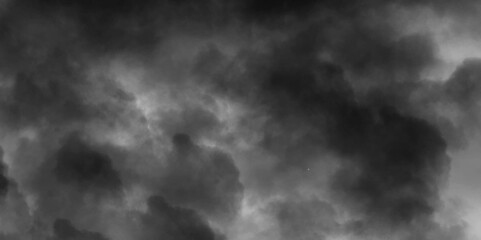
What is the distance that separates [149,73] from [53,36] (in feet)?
60.1

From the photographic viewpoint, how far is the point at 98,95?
90.9m

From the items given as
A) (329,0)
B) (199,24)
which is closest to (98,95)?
(199,24)

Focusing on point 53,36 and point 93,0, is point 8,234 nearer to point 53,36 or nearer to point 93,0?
point 53,36

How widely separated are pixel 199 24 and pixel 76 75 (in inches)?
927

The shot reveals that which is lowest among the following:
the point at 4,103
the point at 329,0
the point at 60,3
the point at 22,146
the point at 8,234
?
the point at 8,234

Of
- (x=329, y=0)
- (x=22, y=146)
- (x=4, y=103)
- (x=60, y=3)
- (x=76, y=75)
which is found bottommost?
(x=22, y=146)

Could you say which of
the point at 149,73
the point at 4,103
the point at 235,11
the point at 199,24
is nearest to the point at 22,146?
the point at 4,103

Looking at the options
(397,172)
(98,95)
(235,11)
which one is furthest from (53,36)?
(397,172)

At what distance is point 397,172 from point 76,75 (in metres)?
58.5

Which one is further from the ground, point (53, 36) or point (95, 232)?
point (53, 36)

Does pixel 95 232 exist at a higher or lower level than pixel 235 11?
lower

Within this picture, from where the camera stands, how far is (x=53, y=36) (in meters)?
91.3

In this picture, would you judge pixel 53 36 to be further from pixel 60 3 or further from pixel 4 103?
pixel 4 103

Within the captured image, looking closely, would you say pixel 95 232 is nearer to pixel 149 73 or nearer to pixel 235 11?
pixel 149 73
